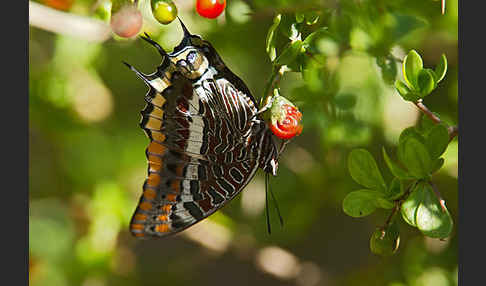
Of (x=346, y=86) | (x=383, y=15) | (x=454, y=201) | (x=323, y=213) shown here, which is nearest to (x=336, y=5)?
(x=383, y=15)

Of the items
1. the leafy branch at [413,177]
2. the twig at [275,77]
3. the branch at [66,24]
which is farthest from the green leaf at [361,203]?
the branch at [66,24]

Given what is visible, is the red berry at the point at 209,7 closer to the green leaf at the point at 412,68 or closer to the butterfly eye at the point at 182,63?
the butterfly eye at the point at 182,63

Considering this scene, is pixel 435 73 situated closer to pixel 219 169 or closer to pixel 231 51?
pixel 219 169

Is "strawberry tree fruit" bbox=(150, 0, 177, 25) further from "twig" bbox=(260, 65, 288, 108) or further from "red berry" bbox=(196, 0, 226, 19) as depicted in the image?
→ "twig" bbox=(260, 65, 288, 108)

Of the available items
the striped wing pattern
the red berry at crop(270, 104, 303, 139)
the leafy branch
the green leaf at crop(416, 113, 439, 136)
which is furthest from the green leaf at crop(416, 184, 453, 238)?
the striped wing pattern

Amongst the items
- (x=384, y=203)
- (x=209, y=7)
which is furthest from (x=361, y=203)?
(x=209, y=7)

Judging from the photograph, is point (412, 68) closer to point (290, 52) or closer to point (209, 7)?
point (290, 52)
